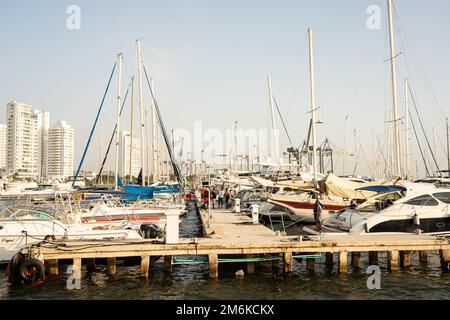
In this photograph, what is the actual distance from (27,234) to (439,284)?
1786 centimetres

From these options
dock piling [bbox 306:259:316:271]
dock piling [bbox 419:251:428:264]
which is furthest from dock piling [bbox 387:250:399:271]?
dock piling [bbox 306:259:316:271]

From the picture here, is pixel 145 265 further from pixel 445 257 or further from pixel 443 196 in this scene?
pixel 443 196

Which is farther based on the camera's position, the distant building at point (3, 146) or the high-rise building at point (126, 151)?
the distant building at point (3, 146)

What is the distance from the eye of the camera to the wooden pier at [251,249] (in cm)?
1455

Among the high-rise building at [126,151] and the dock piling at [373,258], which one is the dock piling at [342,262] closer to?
the dock piling at [373,258]

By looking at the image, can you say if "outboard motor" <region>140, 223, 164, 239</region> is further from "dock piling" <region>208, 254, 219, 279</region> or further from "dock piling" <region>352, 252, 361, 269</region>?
"dock piling" <region>352, 252, 361, 269</region>

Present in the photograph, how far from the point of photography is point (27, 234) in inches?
709

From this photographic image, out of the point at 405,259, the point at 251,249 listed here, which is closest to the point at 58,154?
the point at 251,249

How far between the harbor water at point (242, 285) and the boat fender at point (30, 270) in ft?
1.63

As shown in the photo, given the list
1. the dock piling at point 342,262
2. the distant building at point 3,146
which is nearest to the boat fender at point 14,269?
the dock piling at point 342,262

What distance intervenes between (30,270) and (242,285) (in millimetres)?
7833

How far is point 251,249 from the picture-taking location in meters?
15.2
